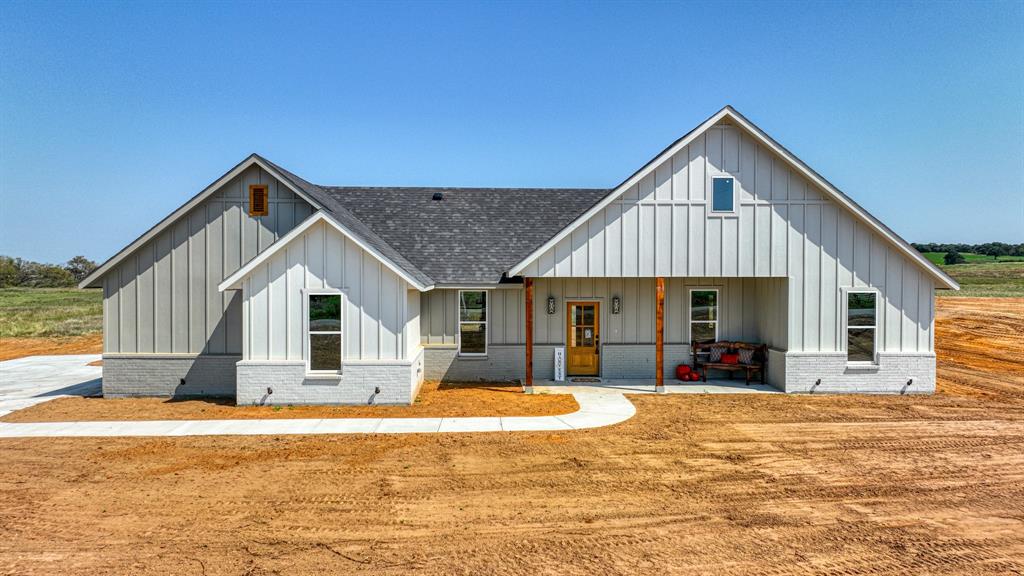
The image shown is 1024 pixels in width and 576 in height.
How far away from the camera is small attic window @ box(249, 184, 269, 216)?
561 inches

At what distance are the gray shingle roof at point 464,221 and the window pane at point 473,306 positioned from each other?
1.65 feet

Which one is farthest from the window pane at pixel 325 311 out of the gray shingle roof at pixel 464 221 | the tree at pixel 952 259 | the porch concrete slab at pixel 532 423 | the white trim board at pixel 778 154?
the tree at pixel 952 259

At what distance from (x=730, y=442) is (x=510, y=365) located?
292 inches

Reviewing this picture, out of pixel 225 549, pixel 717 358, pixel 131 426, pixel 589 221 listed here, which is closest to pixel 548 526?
pixel 225 549

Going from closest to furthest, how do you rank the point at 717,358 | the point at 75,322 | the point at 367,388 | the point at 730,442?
the point at 730,442 < the point at 367,388 < the point at 717,358 < the point at 75,322

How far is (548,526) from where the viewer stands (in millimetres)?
6531

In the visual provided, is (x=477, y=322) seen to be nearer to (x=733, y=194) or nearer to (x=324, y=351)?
(x=324, y=351)

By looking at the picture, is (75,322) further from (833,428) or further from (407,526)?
(833,428)

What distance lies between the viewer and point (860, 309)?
14070 mm


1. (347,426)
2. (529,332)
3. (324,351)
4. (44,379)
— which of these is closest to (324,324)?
(324,351)

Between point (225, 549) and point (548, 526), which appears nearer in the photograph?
point (225, 549)

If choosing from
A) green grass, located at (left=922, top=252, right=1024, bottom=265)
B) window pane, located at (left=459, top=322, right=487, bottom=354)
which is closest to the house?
window pane, located at (left=459, top=322, right=487, bottom=354)

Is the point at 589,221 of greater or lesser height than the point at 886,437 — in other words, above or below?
above

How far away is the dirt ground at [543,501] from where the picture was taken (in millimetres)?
5793
